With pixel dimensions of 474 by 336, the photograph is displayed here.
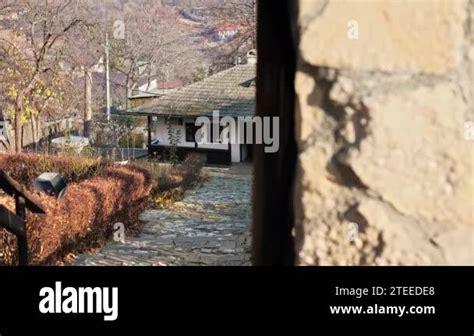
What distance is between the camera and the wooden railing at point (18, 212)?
43.0 inches

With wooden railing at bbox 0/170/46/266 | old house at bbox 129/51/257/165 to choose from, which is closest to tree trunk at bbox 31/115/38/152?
old house at bbox 129/51/257/165

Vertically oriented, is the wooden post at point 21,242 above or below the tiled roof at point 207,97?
below

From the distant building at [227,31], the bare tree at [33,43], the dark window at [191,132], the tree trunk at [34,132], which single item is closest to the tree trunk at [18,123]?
the bare tree at [33,43]

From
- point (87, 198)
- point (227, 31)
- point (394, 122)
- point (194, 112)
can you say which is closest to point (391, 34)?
point (394, 122)

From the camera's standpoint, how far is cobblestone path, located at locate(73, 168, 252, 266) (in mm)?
3914

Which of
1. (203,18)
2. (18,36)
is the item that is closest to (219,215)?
(203,18)

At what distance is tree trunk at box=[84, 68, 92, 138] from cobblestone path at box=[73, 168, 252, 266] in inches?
56.5

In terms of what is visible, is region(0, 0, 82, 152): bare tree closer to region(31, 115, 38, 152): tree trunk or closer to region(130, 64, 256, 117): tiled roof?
region(31, 115, 38, 152): tree trunk

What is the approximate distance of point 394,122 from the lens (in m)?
0.33

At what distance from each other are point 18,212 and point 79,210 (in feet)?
9.10

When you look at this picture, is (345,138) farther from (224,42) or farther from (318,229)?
(224,42)

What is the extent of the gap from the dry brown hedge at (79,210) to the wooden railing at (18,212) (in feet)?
3.50

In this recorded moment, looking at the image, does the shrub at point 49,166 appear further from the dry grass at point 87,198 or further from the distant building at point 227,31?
the distant building at point 227,31
